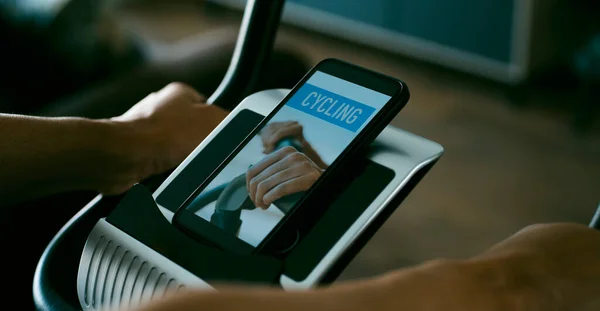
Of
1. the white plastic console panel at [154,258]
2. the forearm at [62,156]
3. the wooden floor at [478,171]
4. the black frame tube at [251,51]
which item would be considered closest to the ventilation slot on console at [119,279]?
the white plastic console panel at [154,258]

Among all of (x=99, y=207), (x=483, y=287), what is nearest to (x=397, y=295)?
(x=483, y=287)

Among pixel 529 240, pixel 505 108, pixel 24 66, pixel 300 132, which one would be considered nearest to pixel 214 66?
pixel 24 66

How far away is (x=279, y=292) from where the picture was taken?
10.5 inches

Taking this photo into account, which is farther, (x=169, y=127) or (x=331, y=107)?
(x=169, y=127)

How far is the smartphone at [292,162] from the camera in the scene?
16.9 inches

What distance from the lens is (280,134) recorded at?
48 centimetres

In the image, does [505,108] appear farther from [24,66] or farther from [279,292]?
[279,292]

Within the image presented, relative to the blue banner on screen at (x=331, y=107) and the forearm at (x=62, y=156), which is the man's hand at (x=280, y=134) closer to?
the blue banner on screen at (x=331, y=107)

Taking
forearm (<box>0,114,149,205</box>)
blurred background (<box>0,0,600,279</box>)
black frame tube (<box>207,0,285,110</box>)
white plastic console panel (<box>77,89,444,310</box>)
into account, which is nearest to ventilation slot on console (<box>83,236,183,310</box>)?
white plastic console panel (<box>77,89,444,310</box>)

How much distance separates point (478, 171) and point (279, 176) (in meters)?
1.38

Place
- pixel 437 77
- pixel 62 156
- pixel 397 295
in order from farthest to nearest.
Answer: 1. pixel 437 77
2. pixel 62 156
3. pixel 397 295

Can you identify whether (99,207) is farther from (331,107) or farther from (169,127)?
(331,107)

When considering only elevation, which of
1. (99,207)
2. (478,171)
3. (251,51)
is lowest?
(478,171)

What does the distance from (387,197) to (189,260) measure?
0.13 metres
